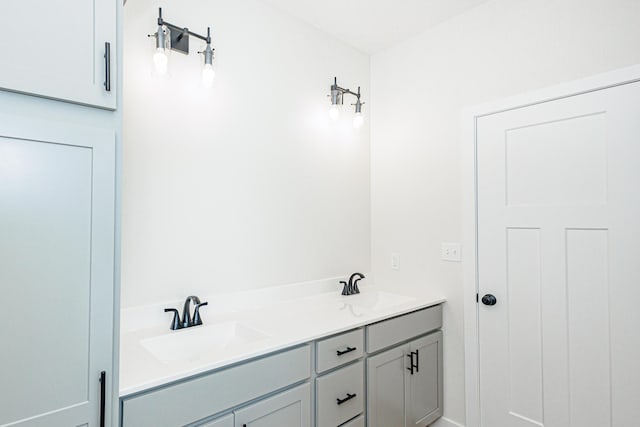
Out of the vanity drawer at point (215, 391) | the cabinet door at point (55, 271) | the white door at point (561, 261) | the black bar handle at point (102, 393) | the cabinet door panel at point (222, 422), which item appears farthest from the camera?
the white door at point (561, 261)

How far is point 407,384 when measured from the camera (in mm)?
1991

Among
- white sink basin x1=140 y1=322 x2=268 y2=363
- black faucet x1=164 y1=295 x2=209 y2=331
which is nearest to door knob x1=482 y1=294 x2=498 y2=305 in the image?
white sink basin x1=140 y1=322 x2=268 y2=363

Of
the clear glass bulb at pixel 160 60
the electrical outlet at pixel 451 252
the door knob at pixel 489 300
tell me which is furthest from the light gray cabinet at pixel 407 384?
the clear glass bulb at pixel 160 60

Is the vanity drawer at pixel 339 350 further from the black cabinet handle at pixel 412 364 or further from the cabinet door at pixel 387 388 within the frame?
the black cabinet handle at pixel 412 364

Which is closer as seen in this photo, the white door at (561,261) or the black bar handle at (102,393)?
the black bar handle at (102,393)

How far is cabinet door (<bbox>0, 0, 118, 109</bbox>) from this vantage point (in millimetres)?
896

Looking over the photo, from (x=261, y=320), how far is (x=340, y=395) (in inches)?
20.0

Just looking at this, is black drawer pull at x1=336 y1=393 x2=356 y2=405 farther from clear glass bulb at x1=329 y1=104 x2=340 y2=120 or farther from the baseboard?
clear glass bulb at x1=329 y1=104 x2=340 y2=120

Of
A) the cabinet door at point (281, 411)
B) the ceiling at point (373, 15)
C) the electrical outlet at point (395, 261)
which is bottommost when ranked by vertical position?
the cabinet door at point (281, 411)

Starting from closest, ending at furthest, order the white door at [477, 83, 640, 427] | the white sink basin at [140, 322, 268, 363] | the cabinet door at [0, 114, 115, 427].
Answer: the cabinet door at [0, 114, 115, 427] < the white sink basin at [140, 322, 268, 363] < the white door at [477, 83, 640, 427]

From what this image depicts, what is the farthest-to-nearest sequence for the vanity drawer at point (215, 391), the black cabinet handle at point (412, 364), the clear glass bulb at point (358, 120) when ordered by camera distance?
1. the clear glass bulb at point (358, 120)
2. the black cabinet handle at point (412, 364)
3. the vanity drawer at point (215, 391)

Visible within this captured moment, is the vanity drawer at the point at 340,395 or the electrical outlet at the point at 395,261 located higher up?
the electrical outlet at the point at 395,261

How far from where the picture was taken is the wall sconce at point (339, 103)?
90.8 inches

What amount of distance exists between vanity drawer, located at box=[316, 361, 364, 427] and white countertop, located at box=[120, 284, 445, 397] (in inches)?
8.3
